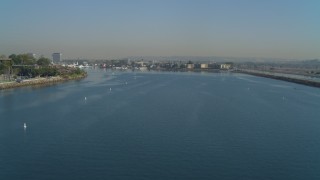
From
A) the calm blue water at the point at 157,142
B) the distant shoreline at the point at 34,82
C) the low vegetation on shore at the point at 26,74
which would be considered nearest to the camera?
the calm blue water at the point at 157,142

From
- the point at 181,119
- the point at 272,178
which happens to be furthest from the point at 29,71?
the point at 272,178

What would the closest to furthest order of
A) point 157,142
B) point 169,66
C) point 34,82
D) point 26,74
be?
point 157,142 < point 34,82 < point 26,74 < point 169,66

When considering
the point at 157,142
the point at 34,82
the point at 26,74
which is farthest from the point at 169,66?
the point at 157,142

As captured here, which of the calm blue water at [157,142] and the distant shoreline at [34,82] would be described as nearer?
the calm blue water at [157,142]

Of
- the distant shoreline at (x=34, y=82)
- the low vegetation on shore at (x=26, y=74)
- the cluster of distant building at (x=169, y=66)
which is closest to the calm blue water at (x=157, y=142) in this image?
the distant shoreline at (x=34, y=82)

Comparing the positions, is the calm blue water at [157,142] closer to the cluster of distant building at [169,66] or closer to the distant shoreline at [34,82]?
the distant shoreline at [34,82]

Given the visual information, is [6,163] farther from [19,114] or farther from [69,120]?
[19,114]

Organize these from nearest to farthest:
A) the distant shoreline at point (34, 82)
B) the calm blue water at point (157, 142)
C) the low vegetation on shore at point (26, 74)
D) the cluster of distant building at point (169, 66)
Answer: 1. the calm blue water at point (157, 142)
2. the distant shoreline at point (34, 82)
3. the low vegetation on shore at point (26, 74)
4. the cluster of distant building at point (169, 66)

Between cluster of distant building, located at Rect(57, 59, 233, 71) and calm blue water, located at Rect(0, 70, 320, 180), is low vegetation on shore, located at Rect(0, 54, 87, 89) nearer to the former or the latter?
calm blue water, located at Rect(0, 70, 320, 180)

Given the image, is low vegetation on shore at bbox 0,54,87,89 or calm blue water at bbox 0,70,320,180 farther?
low vegetation on shore at bbox 0,54,87,89

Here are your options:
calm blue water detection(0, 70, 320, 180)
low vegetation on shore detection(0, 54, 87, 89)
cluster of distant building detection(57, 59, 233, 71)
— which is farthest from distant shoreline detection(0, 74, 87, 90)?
cluster of distant building detection(57, 59, 233, 71)

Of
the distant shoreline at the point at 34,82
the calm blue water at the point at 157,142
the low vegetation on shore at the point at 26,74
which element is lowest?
the calm blue water at the point at 157,142

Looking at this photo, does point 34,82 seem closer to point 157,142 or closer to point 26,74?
point 26,74
